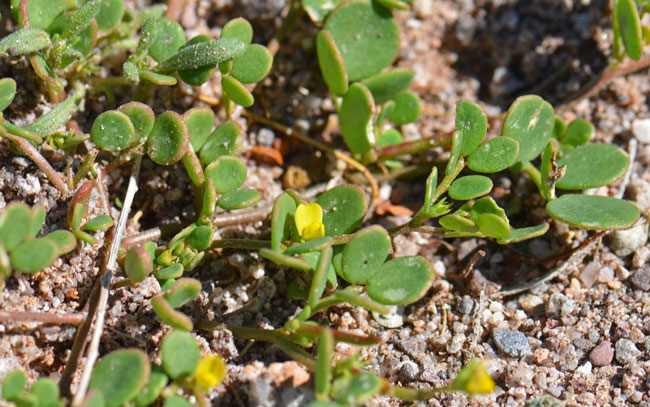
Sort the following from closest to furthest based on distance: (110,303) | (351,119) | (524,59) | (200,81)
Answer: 1. (110,303)
2. (200,81)
3. (351,119)
4. (524,59)

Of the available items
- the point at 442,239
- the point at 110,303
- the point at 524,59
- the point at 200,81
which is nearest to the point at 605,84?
the point at 524,59

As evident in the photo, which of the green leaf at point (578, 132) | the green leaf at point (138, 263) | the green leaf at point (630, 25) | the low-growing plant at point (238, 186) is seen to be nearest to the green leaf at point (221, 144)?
the low-growing plant at point (238, 186)

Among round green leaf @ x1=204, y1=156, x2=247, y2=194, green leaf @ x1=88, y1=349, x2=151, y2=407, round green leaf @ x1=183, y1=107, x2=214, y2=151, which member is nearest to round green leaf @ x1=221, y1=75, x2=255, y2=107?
round green leaf @ x1=183, y1=107, x2=214, y2=151

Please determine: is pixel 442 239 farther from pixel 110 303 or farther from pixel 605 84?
pixel 110 303

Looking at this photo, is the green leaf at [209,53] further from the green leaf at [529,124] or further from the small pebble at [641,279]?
the small pebble at [641,279]

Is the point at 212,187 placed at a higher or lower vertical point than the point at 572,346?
higher

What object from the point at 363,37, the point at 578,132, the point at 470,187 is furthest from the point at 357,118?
the point at 578,132

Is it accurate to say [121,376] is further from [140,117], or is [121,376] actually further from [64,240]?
[140,117]

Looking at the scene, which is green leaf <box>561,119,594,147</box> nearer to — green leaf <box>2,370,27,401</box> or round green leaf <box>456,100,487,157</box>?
round green leaf <box>456,100,487,157</box>
